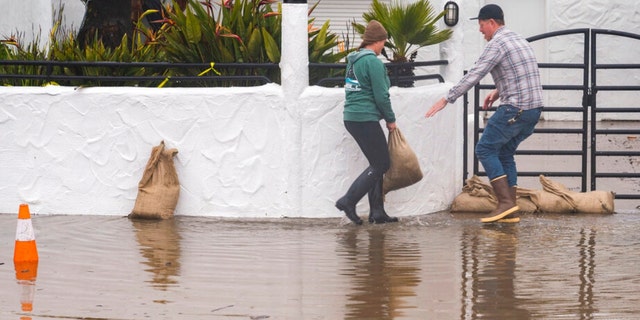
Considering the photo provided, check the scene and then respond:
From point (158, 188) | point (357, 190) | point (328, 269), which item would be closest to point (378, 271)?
point (328, 269)

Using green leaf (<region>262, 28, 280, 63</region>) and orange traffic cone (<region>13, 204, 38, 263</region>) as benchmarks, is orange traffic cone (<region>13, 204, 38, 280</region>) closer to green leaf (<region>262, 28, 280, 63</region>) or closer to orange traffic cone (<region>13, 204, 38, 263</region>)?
orange traffic cone (<region>13, 204, 38, 263</region>)

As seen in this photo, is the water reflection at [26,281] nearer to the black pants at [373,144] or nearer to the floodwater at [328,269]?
the floodwater at [328,269]

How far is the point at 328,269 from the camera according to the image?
9.26 m

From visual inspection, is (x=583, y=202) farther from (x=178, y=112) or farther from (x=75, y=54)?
(x=75, y=54)

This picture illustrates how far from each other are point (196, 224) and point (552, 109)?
12.6 ft

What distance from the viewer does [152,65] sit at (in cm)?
1205

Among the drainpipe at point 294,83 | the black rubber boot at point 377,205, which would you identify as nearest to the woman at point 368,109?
the black rubber boot at point 377,205

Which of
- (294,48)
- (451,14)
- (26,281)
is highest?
(451,14)

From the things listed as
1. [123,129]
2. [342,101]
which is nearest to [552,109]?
[342,101]

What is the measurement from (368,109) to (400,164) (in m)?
0.60

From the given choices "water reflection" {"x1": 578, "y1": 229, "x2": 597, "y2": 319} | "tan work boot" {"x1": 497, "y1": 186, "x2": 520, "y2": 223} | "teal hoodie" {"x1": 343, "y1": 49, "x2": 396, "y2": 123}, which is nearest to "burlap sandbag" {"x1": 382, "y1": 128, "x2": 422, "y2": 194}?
"teal hoodie" {"x1": 343, "y1": 49, "x2": 396, "y2": 123}

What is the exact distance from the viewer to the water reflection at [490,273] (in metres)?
7.87

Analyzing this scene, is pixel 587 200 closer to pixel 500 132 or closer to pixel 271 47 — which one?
pixel 500 132

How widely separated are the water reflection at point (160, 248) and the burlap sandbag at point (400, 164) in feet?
6.39
